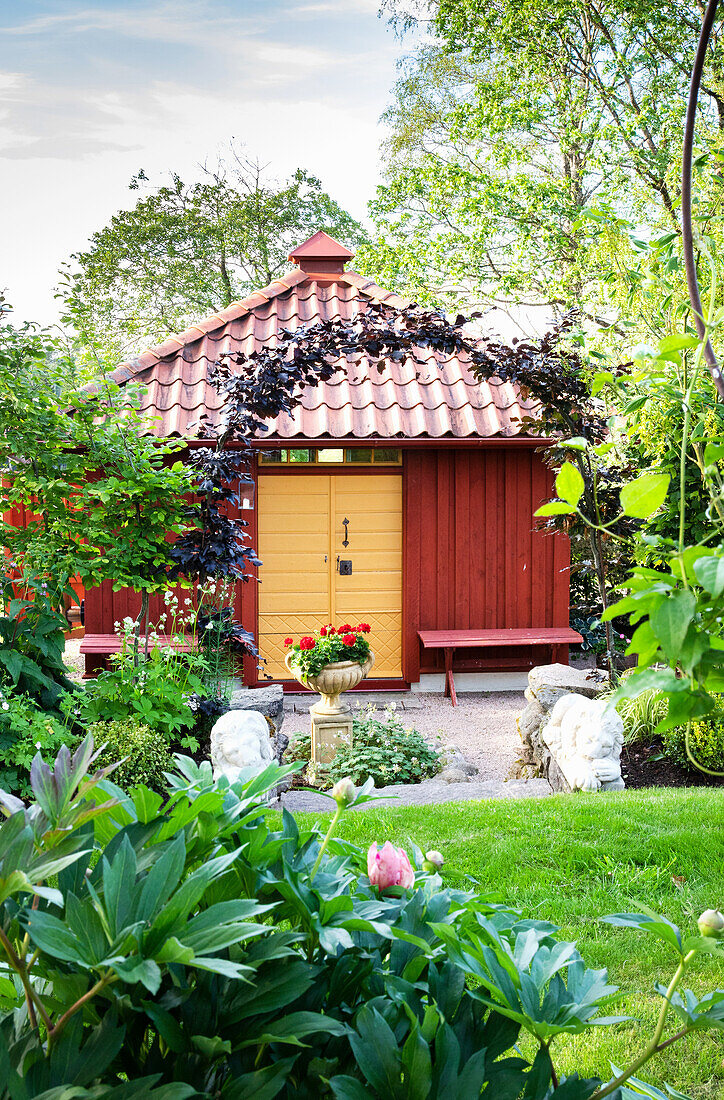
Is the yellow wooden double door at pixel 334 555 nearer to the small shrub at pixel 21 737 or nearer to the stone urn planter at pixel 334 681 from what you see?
the stone urn planter at pixel 334 681

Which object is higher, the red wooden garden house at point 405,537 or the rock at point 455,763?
the red wooden garden house at point 405,537

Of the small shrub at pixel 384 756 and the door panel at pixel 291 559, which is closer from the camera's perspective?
the small shrub at pixel 384 756

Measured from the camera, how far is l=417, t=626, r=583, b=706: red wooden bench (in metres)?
9.33

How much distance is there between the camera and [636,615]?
2.71 feet

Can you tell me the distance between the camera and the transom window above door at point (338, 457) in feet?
32.3

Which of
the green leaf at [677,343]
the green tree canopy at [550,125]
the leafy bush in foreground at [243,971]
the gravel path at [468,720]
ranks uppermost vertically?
the green tree canopy at [550,125]

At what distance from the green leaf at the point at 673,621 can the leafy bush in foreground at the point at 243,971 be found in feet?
1.39

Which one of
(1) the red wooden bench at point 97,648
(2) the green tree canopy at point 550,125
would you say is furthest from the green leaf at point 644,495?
(2) the green tree canopy at point 550,125

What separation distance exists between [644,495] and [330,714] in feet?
21.0

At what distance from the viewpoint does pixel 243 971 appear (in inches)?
37.4

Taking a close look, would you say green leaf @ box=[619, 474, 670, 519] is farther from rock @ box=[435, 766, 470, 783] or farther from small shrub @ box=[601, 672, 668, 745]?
small shrub @ box=[601, 672, 668, 745]

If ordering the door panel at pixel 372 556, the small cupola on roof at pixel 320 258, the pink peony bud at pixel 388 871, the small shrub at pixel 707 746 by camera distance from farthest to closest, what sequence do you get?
the small cupola on roof at pixel 320 258 < the door panel at pixel 372 556 < the small shrub at pixel 707 746 < the pink peony bud at pixel 388 871

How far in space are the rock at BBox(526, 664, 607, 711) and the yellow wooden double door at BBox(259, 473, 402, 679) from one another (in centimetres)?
277

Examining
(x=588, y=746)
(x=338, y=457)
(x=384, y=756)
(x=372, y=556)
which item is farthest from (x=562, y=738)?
(x=338, y=457)
